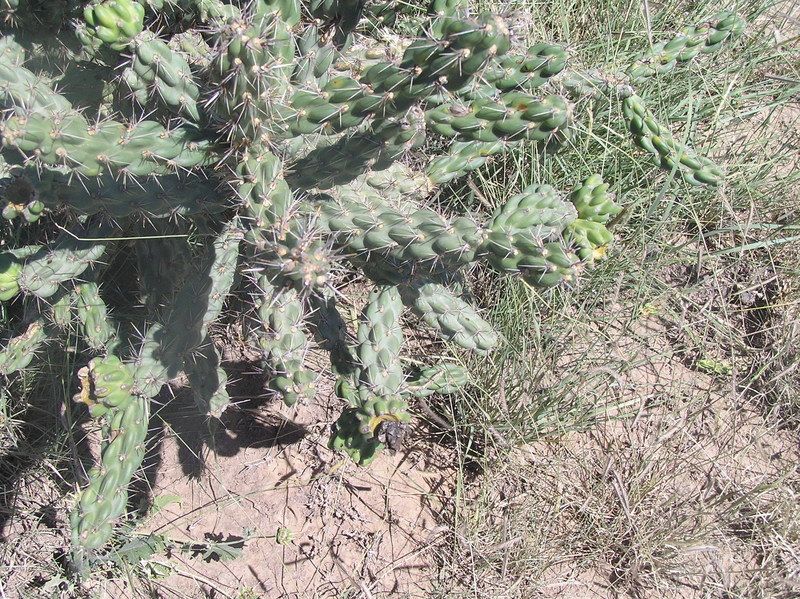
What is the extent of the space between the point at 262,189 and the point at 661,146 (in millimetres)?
1738

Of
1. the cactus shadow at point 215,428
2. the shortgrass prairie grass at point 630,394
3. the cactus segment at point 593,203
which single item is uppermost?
the cactus segment at point 593,203

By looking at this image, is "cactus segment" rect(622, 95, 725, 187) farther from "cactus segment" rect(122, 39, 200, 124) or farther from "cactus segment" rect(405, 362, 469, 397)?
"cactus segment" rect(122, 39, 200, 124)

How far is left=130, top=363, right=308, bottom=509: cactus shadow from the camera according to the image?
2762mm

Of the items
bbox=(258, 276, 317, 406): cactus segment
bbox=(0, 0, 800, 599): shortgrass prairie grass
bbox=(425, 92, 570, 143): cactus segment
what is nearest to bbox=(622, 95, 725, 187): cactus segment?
bbox=(0, 0, 800, 599): shortgrass prairie grass

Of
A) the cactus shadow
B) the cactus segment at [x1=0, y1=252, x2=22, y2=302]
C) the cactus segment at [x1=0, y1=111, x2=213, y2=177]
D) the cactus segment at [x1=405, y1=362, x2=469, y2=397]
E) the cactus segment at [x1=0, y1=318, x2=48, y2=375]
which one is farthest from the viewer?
the cactus shadow

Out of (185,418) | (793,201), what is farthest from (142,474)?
(793,201)

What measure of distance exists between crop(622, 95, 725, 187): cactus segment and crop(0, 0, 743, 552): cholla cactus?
0.35m

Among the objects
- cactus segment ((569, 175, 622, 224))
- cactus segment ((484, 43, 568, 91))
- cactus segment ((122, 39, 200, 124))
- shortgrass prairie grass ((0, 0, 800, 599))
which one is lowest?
shortgrass prairie grass ((0, 0, 800, 599))

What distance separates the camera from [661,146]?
2.78 m

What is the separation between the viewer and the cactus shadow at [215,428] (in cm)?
276

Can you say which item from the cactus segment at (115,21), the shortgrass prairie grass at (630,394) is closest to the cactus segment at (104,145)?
the cactus segment at (115,21)

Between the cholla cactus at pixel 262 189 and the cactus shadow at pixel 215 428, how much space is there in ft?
1.21

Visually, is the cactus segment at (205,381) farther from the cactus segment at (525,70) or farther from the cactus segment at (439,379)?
the cactus segment at (525,70)

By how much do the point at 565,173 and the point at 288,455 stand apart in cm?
179
